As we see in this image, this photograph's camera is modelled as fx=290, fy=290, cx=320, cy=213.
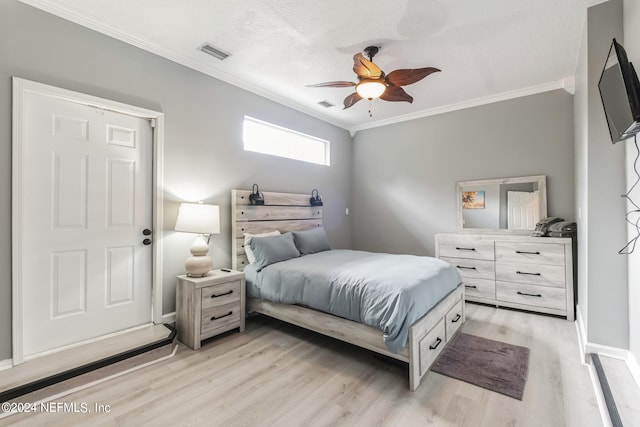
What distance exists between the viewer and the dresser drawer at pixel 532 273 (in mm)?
3307

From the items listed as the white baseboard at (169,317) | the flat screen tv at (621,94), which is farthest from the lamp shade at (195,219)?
the flat screen tv at (621,94)

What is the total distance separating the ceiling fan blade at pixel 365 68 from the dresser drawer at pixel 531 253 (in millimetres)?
2655

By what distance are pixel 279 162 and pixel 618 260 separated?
11.8 ft

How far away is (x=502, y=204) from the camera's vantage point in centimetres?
402

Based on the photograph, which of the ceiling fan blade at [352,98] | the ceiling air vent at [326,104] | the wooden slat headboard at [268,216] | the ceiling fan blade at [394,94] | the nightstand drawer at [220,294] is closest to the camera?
the nightstand drawer at [220,294]

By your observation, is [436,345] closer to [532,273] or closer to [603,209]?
[603,209]

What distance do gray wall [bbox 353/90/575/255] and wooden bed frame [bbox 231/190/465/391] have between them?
1.36 m

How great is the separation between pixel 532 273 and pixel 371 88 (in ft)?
9.48

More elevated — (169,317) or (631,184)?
(631,184)

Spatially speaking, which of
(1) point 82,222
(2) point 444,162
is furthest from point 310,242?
(2) point 444,162

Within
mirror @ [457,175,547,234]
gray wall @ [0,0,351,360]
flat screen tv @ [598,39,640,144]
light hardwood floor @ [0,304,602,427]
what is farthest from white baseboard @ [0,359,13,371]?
mirror @ [457,175,547,234]

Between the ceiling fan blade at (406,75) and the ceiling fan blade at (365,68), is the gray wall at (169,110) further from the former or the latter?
the ceiling fan blade at (406,75)

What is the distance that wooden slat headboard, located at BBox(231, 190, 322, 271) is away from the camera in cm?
341

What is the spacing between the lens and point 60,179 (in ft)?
7.60
